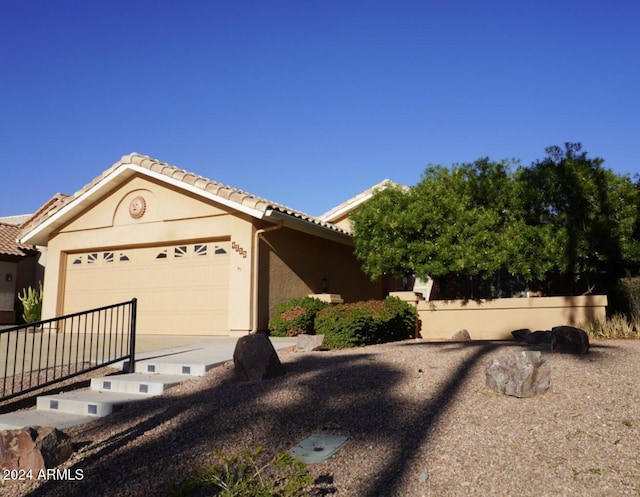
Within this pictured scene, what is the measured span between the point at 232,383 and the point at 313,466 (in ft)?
9.33


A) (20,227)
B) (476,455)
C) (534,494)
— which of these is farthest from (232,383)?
(20,227)

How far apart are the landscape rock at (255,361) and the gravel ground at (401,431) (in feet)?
0.63

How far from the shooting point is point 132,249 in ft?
48.2

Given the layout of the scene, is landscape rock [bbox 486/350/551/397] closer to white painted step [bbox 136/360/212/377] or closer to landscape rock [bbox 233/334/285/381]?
landscape rock [bbox 233/334/285/381]

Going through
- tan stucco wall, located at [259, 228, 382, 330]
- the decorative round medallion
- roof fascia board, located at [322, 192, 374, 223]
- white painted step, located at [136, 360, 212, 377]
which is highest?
roof fascia board, located at [322, 192, 374, 223]

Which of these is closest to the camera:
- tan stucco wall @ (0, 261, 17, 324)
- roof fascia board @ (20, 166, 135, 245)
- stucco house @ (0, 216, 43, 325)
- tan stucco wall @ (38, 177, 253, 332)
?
tan stucco wall @ (38, 177, 253, 332)

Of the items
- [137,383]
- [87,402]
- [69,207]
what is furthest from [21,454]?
[69,207]

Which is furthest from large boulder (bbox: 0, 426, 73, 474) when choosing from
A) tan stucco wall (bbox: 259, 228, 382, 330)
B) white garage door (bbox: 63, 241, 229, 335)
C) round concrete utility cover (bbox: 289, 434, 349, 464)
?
white garage door (bbox: 63, 241, 229, 335)

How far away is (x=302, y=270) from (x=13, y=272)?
11.2m

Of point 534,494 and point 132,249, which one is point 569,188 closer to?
point 534,494

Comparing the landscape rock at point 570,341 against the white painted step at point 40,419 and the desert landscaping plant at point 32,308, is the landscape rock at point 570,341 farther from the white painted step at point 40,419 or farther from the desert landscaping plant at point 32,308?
the desert landscaping plant at point 32,308

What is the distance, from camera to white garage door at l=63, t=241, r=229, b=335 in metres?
13.2

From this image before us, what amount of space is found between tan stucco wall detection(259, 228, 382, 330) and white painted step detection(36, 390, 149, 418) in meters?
5.73

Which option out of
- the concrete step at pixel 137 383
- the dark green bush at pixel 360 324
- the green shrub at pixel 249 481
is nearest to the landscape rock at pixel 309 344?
the dark green bush at pixel 360 324
